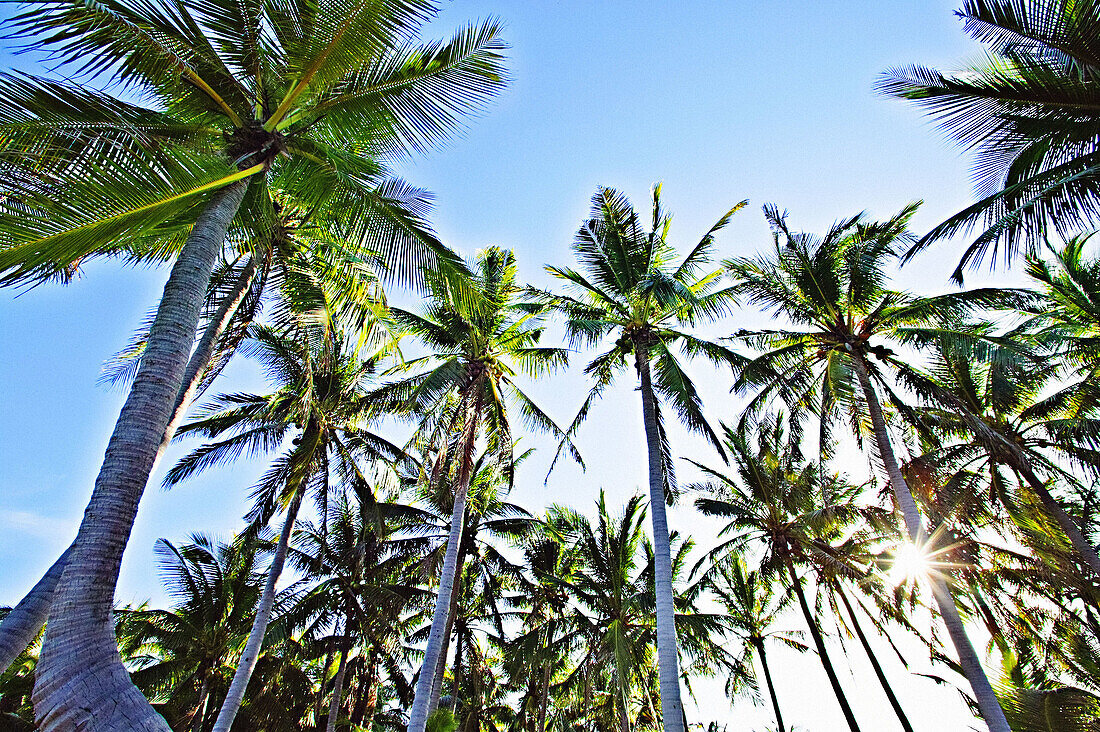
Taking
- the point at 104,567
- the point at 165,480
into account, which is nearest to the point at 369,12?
the point at 104,567

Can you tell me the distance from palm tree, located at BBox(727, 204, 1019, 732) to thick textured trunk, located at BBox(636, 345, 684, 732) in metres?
2.32

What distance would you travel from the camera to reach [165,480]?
44.2 feet

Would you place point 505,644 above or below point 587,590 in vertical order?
below

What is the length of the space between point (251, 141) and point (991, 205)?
9.52 meters

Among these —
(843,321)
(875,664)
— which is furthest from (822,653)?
(843,321)

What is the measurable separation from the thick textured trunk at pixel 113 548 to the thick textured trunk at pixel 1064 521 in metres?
13.5

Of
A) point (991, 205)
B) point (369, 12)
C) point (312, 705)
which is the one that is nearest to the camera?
point (369, 12)

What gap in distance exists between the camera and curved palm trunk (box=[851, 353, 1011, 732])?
30.9 ft

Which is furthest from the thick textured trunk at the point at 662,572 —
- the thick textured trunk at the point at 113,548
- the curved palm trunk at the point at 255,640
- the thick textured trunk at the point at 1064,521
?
the curved palm trunk at the point at 255,640

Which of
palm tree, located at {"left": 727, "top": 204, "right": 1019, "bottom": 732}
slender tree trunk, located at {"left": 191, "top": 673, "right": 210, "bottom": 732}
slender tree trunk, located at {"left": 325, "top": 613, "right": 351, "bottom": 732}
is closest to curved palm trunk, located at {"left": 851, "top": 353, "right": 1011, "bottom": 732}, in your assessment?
palm tree, located at {"left": 727, "top": 204, "right": 1019, "bottom": 732}

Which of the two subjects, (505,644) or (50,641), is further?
(505,644)

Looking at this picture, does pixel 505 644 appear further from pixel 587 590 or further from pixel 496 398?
pixel 496 398

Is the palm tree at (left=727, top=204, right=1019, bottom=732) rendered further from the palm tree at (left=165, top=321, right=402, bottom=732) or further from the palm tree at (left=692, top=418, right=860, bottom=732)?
the palm tree at (left=165, top=321, right=402, bottom=732)

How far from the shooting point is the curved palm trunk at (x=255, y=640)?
Result: 12.0 m
